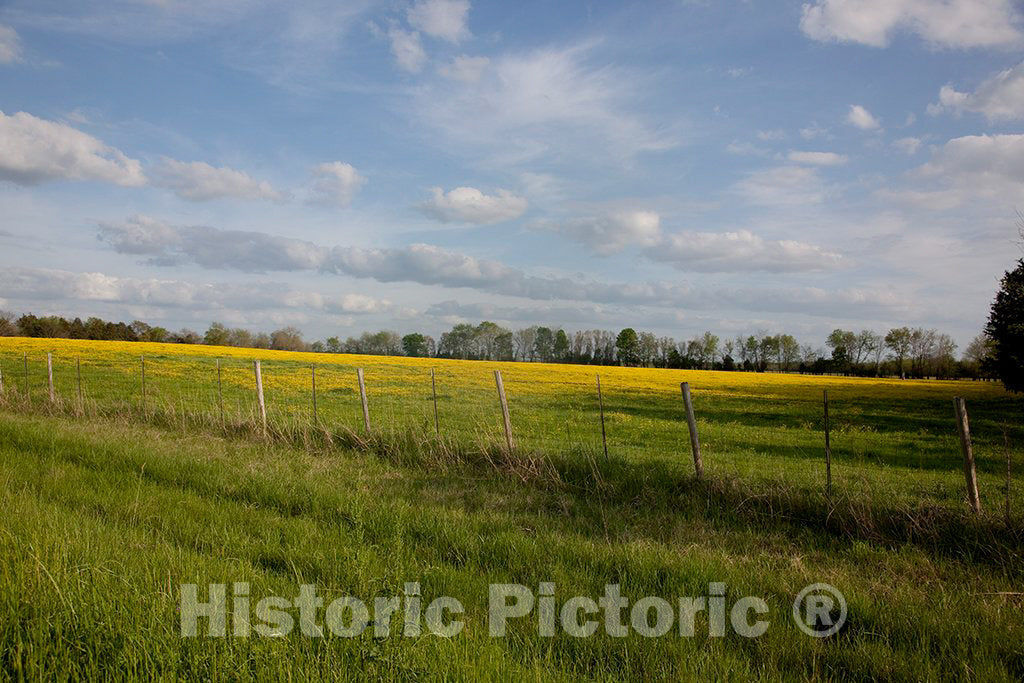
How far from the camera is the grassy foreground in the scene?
11.3ft

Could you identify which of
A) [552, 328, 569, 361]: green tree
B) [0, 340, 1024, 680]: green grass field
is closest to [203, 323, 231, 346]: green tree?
[552, 328, 569, 361]: green tree

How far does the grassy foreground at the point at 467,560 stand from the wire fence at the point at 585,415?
1330 millimetres

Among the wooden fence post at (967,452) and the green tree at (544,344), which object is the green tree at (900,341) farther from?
the wooden fence post at (967,452)

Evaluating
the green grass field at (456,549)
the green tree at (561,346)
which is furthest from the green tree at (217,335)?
the green grass field at (456,549)

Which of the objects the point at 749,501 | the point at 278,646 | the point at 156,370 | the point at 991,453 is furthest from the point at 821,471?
the point at 156,370

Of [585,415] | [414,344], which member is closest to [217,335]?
[414,344]

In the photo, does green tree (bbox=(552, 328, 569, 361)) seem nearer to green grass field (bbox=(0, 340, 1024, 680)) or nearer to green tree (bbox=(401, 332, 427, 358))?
green tree (bbox=(401, 332, 427, 358))

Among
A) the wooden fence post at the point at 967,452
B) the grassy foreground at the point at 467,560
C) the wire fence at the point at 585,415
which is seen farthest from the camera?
the wire fence at the point at 585,415

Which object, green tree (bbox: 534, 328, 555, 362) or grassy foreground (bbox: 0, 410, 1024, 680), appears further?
green tree (bbox: 534, 328, 555, 362)

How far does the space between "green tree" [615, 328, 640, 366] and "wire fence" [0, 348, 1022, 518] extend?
70.8m

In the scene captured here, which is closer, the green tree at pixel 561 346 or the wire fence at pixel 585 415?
the wire fence at pixel 585 415

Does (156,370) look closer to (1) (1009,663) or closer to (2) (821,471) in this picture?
(2) (821,471)

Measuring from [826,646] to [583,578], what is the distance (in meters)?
2.00

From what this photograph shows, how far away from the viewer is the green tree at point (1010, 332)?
3600cm
